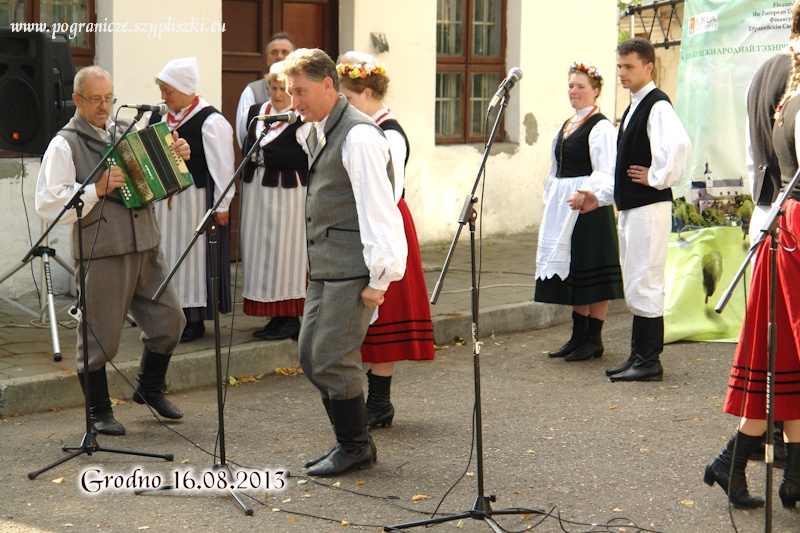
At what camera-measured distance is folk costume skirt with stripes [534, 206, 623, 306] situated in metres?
7.38

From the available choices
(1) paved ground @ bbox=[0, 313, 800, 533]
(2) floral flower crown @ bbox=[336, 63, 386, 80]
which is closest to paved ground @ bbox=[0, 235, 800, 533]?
(1) paved ground @ bbox=[0, 313, 800, 533]

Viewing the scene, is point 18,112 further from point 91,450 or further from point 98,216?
point 91,450

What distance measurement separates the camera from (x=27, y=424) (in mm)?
5906

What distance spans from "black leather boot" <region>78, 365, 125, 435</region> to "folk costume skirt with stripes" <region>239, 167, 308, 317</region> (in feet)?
6.15

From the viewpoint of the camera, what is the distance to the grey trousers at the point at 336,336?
16.0 ft

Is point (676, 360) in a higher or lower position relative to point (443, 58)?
lower

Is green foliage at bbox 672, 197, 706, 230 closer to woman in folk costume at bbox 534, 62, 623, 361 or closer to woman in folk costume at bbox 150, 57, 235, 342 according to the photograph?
woman in folk costume at bbox 534, 62, 623, 361

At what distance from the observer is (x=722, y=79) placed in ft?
27.1

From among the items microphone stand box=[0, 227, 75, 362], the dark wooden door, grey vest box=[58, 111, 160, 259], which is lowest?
microphone stand box=[0, 227, 75, 362]

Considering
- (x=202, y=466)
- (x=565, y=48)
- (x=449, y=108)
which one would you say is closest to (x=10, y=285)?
(x=202, y=466)

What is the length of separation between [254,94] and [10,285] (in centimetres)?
245

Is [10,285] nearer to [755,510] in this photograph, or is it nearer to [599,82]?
[599,82]

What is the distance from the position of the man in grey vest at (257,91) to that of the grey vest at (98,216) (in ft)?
7.11

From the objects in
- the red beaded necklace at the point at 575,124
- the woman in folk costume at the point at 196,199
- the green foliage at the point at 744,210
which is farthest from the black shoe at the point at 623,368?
the woman in folk costume at the point at 196,199
